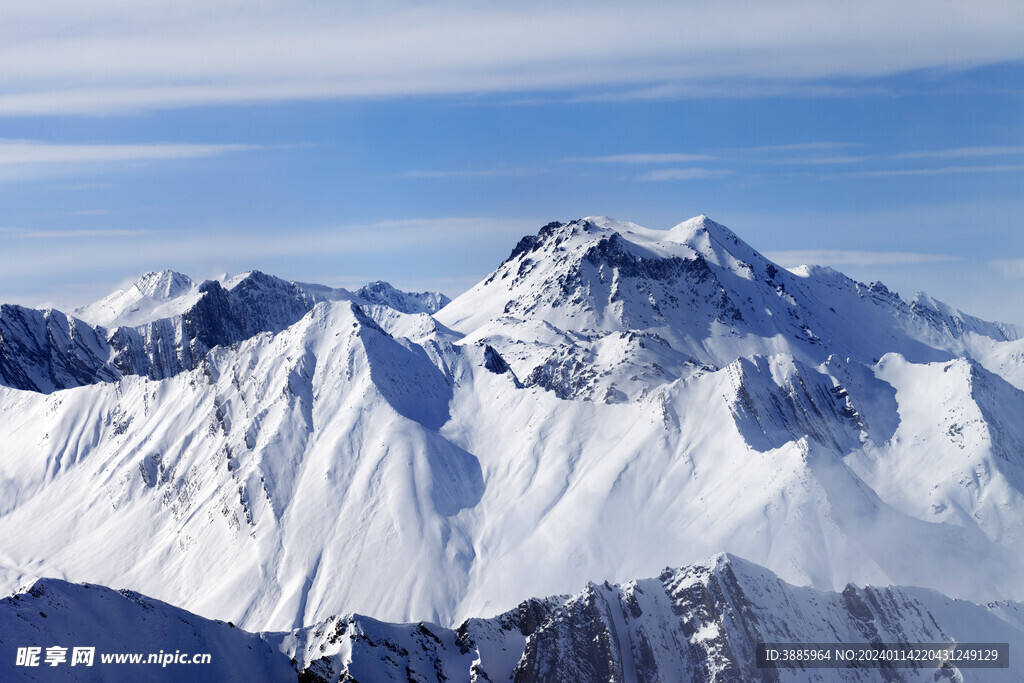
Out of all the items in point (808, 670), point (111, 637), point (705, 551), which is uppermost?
point (705, 551)

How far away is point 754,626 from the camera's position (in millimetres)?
143875

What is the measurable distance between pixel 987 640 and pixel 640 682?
172 ft

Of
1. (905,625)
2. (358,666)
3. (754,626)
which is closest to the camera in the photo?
(358,666)

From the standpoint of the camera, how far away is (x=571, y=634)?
140625 millimetres

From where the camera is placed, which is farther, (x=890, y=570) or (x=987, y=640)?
Result: (x=890, y=570)

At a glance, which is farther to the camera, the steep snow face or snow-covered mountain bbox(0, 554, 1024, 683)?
snow-covered mountain bbox(0, 554, 1024, 683)

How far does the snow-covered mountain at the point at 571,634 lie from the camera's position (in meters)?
123

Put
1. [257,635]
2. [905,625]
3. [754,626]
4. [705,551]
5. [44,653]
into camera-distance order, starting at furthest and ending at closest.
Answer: [705,551], [905,625], [754,626], [257,635], [44,653]

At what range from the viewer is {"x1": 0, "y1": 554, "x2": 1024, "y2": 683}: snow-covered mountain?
123 metres

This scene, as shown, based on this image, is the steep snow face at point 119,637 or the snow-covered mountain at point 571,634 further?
the snow-covered mountain at point 571,634

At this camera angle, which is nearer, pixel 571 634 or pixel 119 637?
pixel 119 637

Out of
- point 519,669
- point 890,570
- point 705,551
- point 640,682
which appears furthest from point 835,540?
point 519,669

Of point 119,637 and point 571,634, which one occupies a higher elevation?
point 119,637

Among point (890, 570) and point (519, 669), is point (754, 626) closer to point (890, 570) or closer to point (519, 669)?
point (519, 669)
